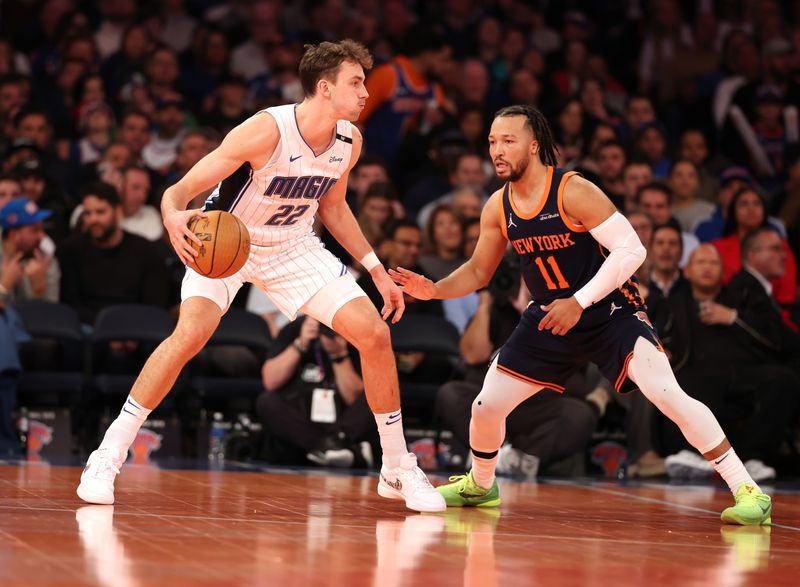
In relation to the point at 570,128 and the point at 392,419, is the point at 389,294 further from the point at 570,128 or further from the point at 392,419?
the point at 570,128

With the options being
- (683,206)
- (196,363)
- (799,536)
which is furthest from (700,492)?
(683,206)

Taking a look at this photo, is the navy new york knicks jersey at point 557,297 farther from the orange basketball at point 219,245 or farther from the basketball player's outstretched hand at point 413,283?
the orange basketball at point 219,245

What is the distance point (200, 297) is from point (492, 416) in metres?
1.51

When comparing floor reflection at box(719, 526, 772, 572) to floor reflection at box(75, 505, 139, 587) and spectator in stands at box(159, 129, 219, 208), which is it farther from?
spectator in stands at box(159, 129, 219, 208)

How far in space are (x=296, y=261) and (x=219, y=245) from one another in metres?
0.70

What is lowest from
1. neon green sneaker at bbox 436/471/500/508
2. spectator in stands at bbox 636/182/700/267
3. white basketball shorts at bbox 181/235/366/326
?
neon green sneaker at bbox 436/471/500/508

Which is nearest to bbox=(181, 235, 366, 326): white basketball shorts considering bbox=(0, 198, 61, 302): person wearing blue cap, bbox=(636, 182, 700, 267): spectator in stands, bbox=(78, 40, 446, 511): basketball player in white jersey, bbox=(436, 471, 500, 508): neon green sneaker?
bbox=(78, 40, 446, 511): basketball player in white jersey

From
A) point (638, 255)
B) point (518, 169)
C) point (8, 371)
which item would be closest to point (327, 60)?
point (518, 169)

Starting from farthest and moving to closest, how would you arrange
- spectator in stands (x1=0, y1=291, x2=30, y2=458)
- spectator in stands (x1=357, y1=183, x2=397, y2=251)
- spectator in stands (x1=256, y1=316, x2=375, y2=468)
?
spectator in stands (x1=357, y1=183, x2=397, y2=251), spectator in stands (x1=256, y1=316, x2=375, y2=468), spectator in stands (x1=0, y1=291, x2=30, y2=458)

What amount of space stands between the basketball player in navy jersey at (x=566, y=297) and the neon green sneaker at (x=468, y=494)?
24 cm

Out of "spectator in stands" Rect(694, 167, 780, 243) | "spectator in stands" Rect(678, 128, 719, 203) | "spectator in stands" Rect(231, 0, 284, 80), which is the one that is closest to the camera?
"spectator in stands" Rect(694, 167, 780, 243)

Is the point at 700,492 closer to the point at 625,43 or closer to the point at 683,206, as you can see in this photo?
the point at 683,206

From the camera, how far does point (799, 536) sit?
19.5 feet

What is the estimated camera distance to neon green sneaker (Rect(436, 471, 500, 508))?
6.65m
